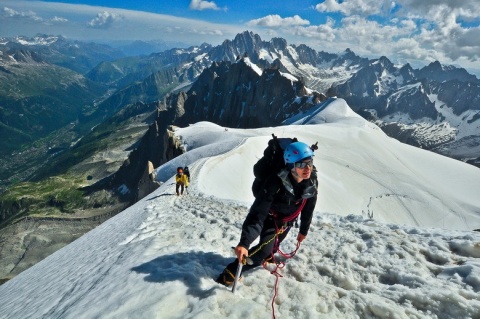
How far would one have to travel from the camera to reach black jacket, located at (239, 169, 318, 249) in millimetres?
7516

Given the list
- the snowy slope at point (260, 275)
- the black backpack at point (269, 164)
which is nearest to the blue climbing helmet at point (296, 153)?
the black backpack at point (269, 164)

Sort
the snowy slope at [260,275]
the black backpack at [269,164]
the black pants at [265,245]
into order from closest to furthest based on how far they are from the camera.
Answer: the snowy slope at [260,275] → the black backpack at [269,164] → the black pants at [265,245]

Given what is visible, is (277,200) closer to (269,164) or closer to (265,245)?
(269,164)

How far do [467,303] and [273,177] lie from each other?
15.3 ft

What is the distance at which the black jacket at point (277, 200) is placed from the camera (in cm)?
752

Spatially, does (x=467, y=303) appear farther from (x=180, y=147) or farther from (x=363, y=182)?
(x=180, y=147)

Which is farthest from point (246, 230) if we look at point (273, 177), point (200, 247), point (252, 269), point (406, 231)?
point (406, 231)

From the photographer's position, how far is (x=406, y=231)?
11.5m

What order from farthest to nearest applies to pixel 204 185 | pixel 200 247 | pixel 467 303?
pixel 204 185, pixel 200 247, pixel 467 303

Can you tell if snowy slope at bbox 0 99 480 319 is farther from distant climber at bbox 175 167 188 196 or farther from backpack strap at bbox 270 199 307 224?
distant climber at bbox 175 167 188 196

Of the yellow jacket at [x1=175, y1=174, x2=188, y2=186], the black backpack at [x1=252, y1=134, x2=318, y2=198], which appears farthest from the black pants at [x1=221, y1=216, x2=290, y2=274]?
the yellow jacket at [x1=175, y1=174, x2=188, y2=186]

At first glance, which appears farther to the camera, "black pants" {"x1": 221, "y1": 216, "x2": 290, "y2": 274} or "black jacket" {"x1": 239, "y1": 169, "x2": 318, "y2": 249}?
"black pants" {"x1": 221, "y1": 216, "x2": 290, "y2": 274}

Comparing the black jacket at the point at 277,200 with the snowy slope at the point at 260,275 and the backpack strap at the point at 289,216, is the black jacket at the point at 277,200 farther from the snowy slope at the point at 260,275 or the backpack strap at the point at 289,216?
the snowy slope at the point at 260,275

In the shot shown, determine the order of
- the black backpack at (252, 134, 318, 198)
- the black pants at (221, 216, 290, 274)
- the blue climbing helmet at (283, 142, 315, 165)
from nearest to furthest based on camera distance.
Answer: the blue climbing helmet at (283, 142, 315, 165)
the black backpack at (252, 134, 318, 198)
the black pants at (221, 216, 290, 274)
